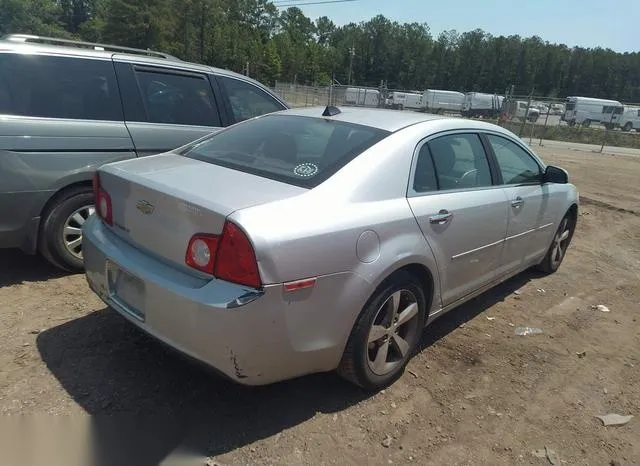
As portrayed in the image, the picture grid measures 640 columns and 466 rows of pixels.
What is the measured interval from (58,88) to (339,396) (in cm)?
324

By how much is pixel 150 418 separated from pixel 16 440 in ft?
2.02

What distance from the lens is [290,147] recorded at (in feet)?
10.8

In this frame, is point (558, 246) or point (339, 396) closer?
point (339, 396)

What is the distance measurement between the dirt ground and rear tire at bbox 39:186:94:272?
190mm

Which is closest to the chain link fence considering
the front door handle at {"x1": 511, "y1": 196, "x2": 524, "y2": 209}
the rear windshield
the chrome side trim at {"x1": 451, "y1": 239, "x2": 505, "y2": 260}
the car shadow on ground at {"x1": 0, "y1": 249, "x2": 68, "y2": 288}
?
the car shadow on ground at {"x1": 0, "y1": 249, "x2": 68, "y2": 288}

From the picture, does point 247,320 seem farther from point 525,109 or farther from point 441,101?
point 441,101

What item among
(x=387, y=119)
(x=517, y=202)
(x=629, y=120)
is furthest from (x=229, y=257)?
(x=629, y=120)

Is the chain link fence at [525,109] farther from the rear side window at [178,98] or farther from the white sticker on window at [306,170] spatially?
the white sticker on window at [306,170]

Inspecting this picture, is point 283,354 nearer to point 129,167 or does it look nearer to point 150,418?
point 150,418

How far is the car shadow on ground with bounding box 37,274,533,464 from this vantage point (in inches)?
105

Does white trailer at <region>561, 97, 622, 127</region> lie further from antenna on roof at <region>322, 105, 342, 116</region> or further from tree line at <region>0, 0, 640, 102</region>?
tree line at <region>0, 0, 640, 102</region>

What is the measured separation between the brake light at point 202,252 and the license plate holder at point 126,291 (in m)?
0.35

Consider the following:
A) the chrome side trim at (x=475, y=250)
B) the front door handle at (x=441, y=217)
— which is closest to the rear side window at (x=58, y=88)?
the front door handle at (x=441, y=217)

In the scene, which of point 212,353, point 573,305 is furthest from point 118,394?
point 573,305
